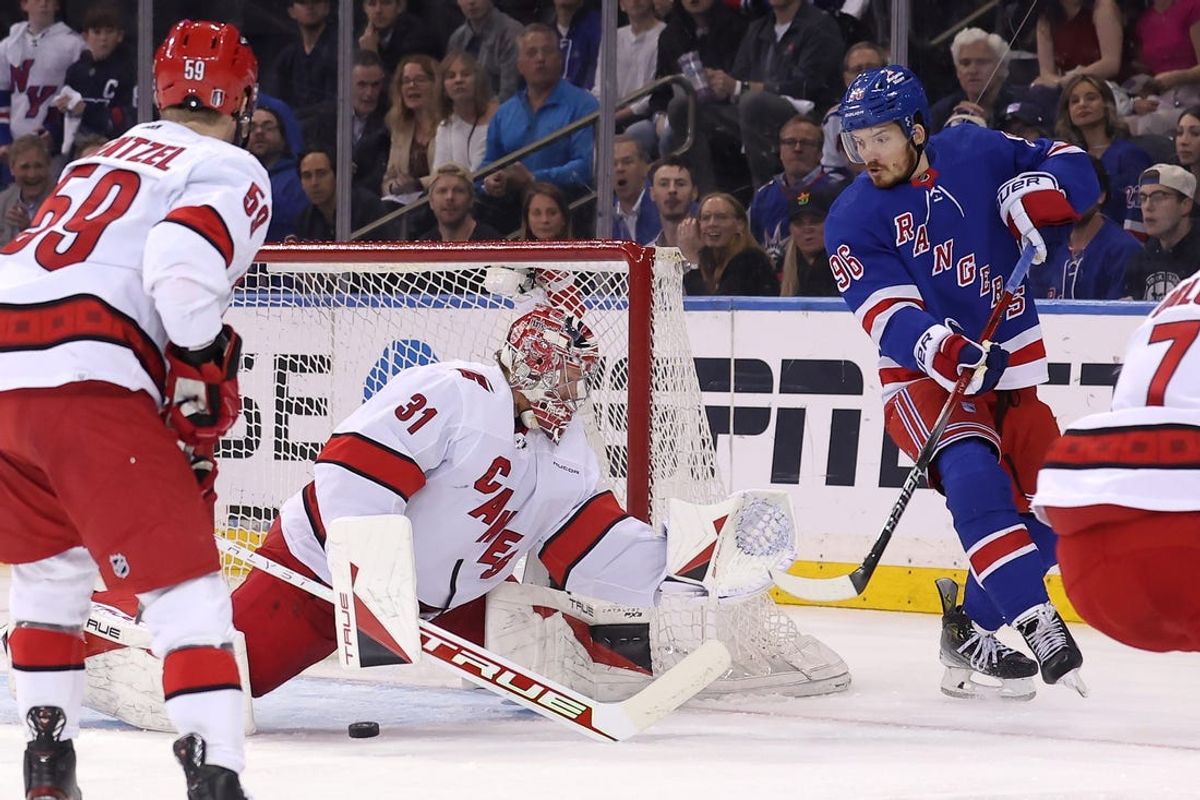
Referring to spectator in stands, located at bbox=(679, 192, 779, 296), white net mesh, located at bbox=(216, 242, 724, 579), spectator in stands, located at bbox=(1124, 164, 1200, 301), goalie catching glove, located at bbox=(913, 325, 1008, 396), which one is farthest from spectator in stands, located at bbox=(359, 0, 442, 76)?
goalie catching glove, located at bbox=(913, 325, 1008, 396)

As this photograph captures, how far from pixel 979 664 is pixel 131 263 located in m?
1.96

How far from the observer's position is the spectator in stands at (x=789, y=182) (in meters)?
5.48

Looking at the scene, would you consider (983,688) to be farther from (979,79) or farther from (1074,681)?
(979,79)

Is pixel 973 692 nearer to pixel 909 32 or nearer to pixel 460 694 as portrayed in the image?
pixel 460 694

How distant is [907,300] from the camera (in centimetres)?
363

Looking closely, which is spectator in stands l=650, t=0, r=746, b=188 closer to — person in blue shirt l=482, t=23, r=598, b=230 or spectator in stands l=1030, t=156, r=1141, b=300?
person in blue shirt l=482, t=23, r=598, b=230

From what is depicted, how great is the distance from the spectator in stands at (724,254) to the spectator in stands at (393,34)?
124 cm

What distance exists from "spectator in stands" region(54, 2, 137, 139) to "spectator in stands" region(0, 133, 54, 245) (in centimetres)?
18

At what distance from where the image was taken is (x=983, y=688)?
3727 millimetres

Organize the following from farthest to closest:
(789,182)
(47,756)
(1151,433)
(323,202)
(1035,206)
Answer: (323,202) → (789,182) → (1035,206) → (47,756) → (1151,433)

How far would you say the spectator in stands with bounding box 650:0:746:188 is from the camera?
573cm

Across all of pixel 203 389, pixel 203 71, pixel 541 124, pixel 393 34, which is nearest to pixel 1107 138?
pixel 541 124

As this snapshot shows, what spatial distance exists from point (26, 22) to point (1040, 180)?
15.3 ft

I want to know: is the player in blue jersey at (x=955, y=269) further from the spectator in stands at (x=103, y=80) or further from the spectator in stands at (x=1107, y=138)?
the spectator in stands at (x=103, y=80)
